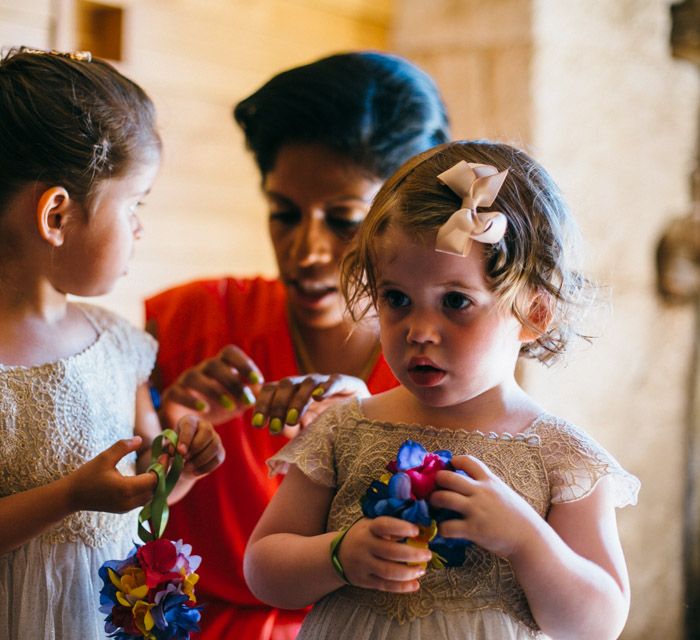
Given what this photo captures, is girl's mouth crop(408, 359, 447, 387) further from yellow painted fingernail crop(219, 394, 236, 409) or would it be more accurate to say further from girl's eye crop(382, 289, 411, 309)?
yellow painted fingernail crop(219, 394, 236, 409)

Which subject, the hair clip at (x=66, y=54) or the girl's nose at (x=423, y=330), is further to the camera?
the hair clip at (x=66, y=54)

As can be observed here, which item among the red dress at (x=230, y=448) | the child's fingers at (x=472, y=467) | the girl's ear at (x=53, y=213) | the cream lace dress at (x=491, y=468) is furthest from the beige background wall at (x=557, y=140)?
the child's fingers at (x=472, y=467)

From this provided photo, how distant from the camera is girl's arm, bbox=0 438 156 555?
3.53 ft

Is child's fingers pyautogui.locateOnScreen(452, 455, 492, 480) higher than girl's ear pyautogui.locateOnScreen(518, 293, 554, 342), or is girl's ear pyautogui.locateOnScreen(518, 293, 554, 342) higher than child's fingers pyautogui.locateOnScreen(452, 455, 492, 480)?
girl's ear pyautogui.locateOnScreen(518, 293, 554, 342)

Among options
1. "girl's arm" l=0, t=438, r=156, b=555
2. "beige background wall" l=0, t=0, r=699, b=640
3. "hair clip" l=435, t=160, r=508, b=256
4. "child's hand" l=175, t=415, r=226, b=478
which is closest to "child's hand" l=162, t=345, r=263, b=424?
"child's hand" l=175, t=415, r=226, b=478

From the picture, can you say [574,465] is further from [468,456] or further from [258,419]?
[258,419]

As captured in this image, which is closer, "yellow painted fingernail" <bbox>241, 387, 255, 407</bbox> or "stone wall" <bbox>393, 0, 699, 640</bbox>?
"yellow painted fingernail" <bbox>241, 387, 255, 407</bbox>

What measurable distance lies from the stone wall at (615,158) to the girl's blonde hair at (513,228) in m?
0.97

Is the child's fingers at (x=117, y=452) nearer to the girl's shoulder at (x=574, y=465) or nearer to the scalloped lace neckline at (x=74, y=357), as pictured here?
the scalloped lace neckline at (x=74, y=357)

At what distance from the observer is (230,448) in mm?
1557

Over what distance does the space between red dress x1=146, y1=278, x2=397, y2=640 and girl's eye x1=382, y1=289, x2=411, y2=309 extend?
0.53 m

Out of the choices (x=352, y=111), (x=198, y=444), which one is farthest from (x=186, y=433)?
(x=352, y=111)

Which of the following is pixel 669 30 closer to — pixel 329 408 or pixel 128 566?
pixel 329 408

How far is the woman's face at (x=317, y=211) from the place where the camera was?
1.45 m
